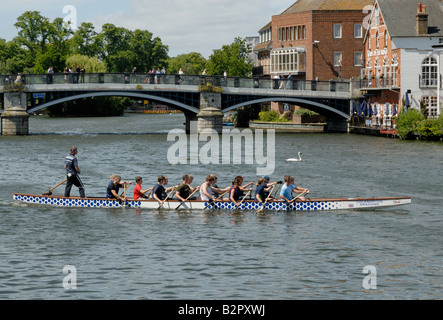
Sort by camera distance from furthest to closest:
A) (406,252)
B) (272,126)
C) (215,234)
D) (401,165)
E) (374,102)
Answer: (272,126)
(374,102)
(401,165)
(215,234)
(406,252)

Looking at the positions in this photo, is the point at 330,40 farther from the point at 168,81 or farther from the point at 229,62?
the point at 168,81

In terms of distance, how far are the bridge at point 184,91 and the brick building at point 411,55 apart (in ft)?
18.0

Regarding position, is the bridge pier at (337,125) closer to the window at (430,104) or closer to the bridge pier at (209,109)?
the window at (430,104)

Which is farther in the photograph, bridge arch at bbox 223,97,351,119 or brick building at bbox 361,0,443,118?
bridge arch at bbox 223,97,351,119

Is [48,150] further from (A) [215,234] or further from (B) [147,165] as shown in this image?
Result: (A) [215,234]

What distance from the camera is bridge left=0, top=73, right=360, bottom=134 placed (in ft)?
240

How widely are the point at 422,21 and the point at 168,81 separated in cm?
2288

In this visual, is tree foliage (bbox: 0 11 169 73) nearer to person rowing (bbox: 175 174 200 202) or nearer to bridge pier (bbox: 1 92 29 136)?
bridge pier (bbox: 1 92 29 136)

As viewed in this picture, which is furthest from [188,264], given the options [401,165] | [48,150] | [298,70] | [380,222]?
[298,70]

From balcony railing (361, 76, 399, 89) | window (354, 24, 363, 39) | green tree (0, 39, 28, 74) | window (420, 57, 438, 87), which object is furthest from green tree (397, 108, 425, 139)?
green tree (0, 39, 28, 74)

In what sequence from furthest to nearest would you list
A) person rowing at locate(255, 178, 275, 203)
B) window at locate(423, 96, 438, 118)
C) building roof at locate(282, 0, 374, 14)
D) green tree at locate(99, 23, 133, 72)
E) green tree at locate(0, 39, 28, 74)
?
green tree at locate(99, 23, 133, 72)
green tree at locate(0, 39, 28, 74)
building roof at locate(282, 0, 374, 14)
window at locate(423, 96, 438, 118)
person rowing at locate(255, 178, 275, 203)

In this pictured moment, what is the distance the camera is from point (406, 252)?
25.0 metres

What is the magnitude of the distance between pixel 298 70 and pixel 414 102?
96.6ft

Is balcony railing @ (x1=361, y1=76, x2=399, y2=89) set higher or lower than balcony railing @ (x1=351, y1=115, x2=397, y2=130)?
higher
